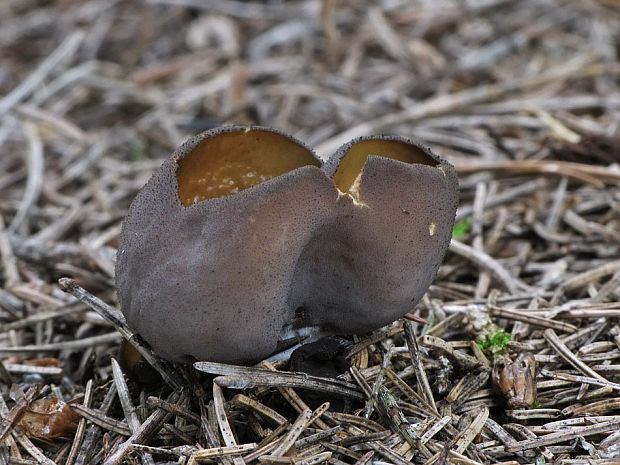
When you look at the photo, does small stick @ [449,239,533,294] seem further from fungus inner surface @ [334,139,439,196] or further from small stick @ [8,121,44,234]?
small stick @ [8,121,44,234]

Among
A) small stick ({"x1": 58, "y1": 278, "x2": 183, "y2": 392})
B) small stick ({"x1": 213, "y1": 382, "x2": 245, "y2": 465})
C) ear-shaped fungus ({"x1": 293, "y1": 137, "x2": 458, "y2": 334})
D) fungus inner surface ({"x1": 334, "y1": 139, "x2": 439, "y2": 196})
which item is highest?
fungus inner surface ({"x1": 334, "y1": 139, "x2": 439, "y2": 196})

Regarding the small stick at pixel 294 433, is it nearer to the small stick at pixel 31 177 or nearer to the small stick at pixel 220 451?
the small stick at pixel 220 451

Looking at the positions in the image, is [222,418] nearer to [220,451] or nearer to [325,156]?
[220,451]

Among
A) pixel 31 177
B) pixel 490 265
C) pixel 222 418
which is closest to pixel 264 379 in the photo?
pixel 222 418

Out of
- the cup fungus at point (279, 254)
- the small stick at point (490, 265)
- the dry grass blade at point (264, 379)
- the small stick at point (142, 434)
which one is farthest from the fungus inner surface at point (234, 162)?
the small stick at point (490, 265)

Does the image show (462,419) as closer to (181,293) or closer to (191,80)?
(181,293)

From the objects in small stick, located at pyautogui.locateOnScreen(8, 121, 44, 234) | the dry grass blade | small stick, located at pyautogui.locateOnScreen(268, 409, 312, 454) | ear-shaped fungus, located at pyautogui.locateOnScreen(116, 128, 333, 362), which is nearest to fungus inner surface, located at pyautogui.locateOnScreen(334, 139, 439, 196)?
ear-shaped fungus, located at pyautogui.locateOnScreen(116, 128, 333, 362)

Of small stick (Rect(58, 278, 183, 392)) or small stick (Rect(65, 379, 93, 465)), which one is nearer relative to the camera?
small stick (Rect(65, 379, 93, 465))
